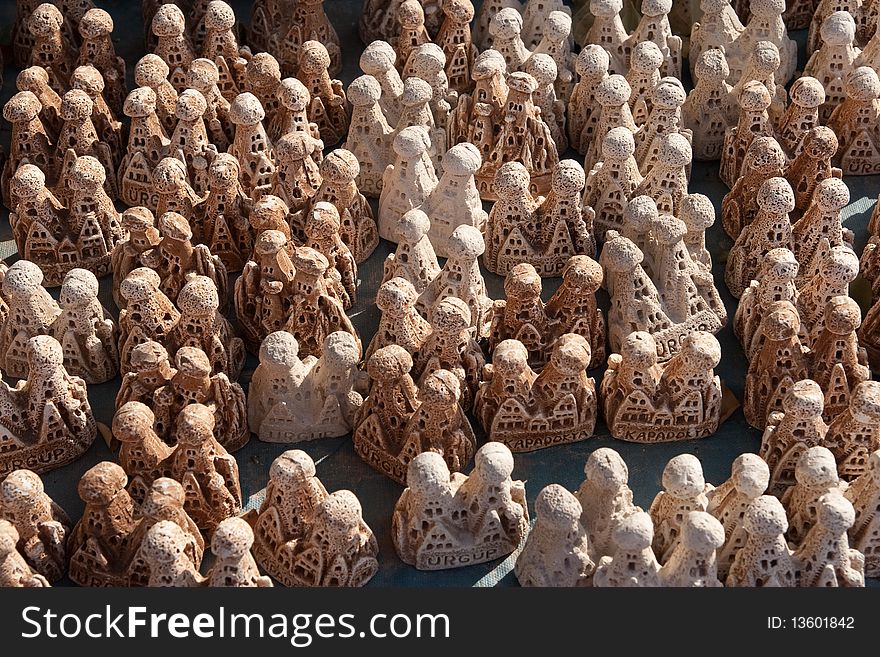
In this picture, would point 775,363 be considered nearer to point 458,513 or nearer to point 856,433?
point 856,433

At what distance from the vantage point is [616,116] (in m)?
→ 8.28

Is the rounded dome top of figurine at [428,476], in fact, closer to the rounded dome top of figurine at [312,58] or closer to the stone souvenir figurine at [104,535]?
the stone souvenir figurine at [104,535]

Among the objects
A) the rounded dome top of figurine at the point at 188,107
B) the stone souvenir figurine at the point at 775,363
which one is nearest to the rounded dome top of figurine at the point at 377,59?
the rounded dome top of figurine at the point at 188,107

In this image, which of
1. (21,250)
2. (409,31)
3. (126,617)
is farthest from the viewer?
(409,31)

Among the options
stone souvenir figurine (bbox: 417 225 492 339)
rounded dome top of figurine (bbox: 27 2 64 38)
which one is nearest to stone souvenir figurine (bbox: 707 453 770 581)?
stone souvenir figurine (bbox: 417 225 492 339)

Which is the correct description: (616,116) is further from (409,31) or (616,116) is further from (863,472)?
(863,472)

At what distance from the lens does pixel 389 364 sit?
696 centimetres

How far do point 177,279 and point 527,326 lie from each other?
5.04 feet

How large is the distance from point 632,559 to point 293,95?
9.89 ft

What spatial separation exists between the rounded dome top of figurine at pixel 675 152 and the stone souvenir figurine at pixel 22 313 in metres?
2.72

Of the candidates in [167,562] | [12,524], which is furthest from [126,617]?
[12,524]

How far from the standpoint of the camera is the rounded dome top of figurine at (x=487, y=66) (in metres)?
8.31

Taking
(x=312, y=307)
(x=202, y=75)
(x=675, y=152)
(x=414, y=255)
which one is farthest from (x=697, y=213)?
(x=202, y=75)

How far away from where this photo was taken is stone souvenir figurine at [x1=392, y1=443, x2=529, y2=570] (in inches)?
261
